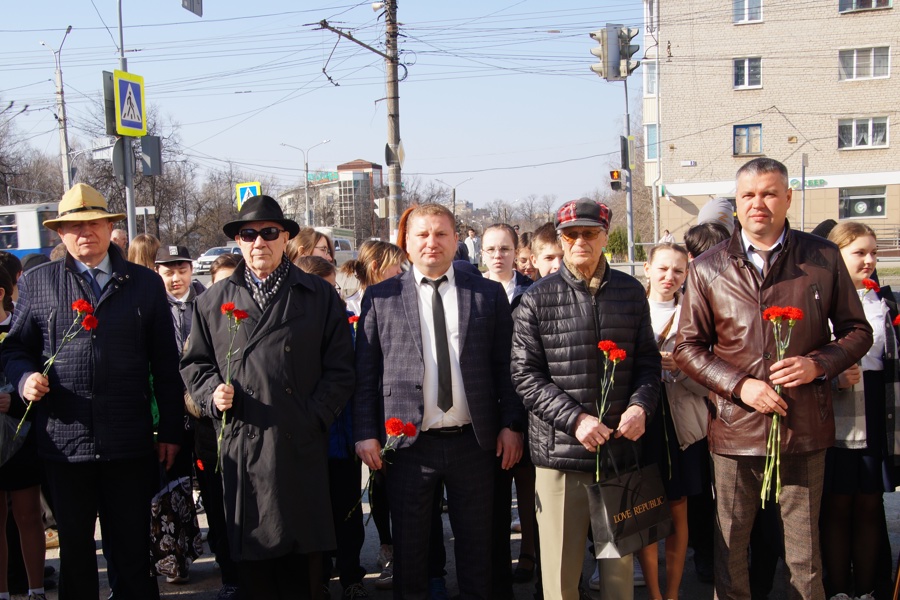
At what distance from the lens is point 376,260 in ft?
16.9

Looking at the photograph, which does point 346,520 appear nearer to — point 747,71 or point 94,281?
point 94,281

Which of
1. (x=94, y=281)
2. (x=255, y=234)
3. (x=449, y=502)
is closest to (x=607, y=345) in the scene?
(x=449, y=502)

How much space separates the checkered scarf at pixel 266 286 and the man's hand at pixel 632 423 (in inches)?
70.4

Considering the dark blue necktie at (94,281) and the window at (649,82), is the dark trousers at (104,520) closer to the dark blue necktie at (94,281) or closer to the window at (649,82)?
the dark blue necktie at (94,281)

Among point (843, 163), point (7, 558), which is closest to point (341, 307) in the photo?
point (7, 558)

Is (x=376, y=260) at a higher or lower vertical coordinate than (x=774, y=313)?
higher

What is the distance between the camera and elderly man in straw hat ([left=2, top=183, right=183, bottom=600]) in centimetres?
372

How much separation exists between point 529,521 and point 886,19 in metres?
35.4

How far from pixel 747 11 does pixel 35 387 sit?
36072 millimetres

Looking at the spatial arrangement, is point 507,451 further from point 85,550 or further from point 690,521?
point 85,550

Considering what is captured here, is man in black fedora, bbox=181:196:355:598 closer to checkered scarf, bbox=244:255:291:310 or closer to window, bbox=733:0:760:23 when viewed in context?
checkered scarf, bbox=244:255:291:310

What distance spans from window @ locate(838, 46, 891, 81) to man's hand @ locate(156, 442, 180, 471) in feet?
118

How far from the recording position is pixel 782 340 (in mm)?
3324

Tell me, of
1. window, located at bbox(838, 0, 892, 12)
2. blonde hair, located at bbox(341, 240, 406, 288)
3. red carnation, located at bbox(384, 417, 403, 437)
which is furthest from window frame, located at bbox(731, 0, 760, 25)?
red carnation, located at bbox(384, 417, 403, 437)
